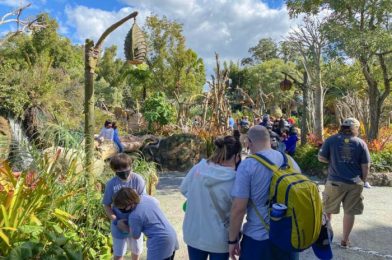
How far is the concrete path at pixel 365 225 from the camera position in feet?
15.1

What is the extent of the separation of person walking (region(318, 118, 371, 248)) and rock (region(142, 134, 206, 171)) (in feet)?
22.6

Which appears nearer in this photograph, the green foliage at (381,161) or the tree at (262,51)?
the green foliage at (381,161)

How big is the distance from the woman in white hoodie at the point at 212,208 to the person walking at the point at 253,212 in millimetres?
83

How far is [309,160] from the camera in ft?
34.8

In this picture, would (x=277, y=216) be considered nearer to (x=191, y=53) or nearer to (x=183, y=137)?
(x=183, y=137)

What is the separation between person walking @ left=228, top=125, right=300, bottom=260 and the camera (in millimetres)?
2570

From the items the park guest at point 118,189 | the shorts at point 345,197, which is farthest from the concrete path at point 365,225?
the park guest at point 118,189

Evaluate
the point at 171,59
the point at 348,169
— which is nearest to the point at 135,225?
the point at 348,169

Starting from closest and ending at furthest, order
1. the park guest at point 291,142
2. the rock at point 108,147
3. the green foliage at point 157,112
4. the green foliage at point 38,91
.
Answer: the rock at point 108,147, the park guest at point 291,142, the green foliage at point 38,91, the green foliage at point 157,112

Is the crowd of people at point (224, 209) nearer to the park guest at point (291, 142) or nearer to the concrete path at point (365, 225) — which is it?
the concrete path at point (365, 225)

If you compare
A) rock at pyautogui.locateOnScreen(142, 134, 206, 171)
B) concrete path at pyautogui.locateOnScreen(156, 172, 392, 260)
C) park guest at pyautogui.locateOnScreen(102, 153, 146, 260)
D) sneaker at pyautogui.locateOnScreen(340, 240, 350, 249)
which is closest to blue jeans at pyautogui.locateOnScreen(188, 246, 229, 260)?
park guest at pyautogui.locateOnScreen(102, 153, 146, 260)

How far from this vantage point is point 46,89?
443 inches

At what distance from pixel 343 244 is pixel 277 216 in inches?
113

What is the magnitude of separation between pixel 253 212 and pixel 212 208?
281mm
